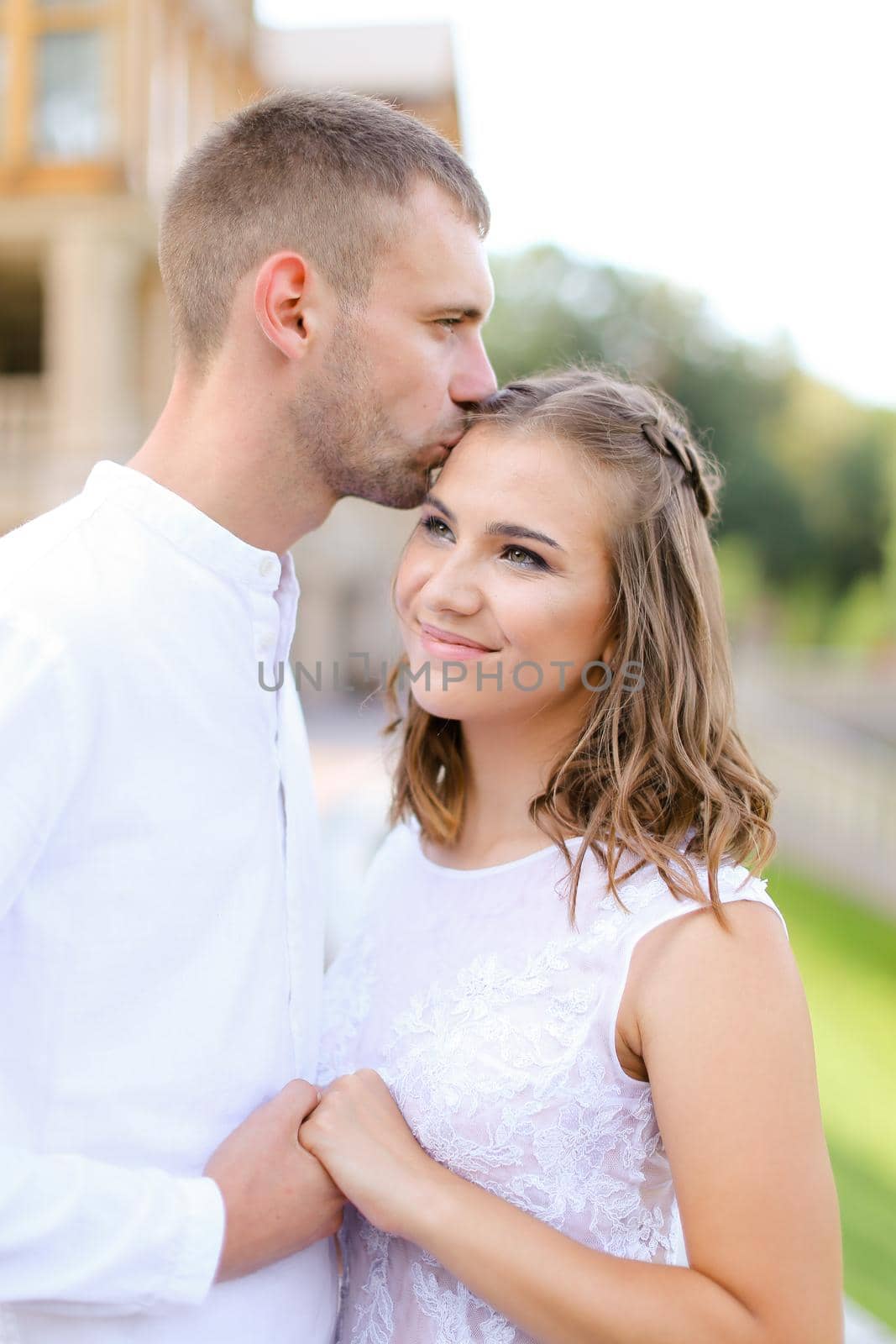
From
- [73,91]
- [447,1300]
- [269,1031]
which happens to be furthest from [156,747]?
[73,91]

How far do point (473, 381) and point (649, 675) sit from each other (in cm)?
59

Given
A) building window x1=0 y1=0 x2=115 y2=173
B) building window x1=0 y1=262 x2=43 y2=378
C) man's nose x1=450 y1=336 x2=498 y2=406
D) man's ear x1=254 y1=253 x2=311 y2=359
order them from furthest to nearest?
building window x1=0 y1=262 x2=43 y2=378, building window x1=0 y1=0 x2=115 y2=173, man's nose x1=450 y1=336 x2=498 y2=406, man's ear x1=254 y1=253 x2=311 y2=359

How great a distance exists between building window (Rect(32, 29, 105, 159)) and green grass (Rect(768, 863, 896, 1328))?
947 centimetres

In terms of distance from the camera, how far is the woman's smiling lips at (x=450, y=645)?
191cm

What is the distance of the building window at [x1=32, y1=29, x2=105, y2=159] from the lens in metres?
11.2

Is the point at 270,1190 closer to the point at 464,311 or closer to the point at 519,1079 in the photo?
the point at 519,1079

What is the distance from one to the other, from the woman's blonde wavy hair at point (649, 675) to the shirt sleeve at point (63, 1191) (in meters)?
0.69

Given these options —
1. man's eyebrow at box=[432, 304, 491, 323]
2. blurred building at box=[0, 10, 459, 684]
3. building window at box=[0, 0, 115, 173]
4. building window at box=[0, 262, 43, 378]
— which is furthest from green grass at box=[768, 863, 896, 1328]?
building window at box=[0, 262, 43, 378]

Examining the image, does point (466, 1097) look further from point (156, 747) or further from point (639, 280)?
point (639, 280)

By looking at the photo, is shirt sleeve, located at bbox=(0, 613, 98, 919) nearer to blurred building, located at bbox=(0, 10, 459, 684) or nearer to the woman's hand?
the woman's hand

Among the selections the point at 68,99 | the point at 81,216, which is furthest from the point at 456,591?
the point at 68,99

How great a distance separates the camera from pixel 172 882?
5.54 feet

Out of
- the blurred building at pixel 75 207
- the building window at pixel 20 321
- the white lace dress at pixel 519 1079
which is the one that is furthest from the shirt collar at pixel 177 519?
the building window at pixel 20 321

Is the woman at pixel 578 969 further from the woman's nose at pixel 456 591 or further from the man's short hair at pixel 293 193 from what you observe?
the man's short hair at pixel 293 193
